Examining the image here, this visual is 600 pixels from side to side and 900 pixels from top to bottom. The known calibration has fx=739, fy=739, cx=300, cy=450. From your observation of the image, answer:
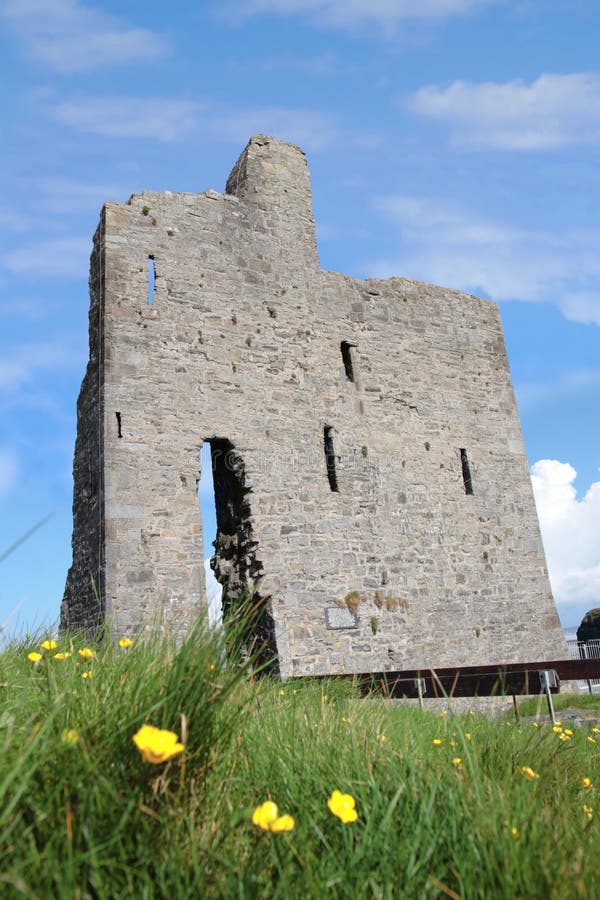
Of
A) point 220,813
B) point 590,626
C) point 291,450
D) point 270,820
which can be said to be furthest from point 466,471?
point 590,626

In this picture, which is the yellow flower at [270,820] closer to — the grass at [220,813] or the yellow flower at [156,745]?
the grass at [220,813]

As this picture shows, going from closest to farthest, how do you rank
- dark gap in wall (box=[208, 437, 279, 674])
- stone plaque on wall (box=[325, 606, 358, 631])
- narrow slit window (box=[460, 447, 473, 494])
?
dark gap in wall (box=[208, 437, 279, 674]), stone plaque on wall (box=[325, 606, 358, 631]), narrow slit window (box=[460, 447, 473, 494])

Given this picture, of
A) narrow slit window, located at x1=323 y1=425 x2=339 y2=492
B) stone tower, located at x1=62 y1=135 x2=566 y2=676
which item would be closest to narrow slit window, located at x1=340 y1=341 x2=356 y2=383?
stone tower, located at x1=62 y1=135 x2=566 y2=676

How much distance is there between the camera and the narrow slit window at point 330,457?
10266mm

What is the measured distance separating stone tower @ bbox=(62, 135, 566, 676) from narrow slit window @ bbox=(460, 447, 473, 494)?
0.02 metres

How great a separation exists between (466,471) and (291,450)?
362 cm

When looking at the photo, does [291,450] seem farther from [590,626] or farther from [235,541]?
[590,626]

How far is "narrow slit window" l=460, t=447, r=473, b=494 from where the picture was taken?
12031 mm

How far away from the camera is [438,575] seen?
10945mm

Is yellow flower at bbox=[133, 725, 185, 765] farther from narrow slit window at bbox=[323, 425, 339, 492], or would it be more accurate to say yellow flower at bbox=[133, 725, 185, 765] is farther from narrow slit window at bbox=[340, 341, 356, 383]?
narrow slit window at bbox=[340, 341, 356, 383]

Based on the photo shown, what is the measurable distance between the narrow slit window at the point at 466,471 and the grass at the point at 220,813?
938 centimetres

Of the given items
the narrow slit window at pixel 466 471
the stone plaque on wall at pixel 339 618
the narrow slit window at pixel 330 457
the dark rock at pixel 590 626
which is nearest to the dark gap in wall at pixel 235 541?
the stone plaque on wall at pixel 339 618

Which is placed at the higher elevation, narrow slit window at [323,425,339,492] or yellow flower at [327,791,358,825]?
narrow slit window at [323,425,339,492]

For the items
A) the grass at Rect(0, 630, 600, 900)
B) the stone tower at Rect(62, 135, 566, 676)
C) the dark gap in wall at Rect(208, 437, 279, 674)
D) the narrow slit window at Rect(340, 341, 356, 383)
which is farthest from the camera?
the narrow slit window at Rect(340, 341, 356, 383)
